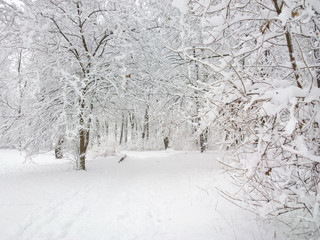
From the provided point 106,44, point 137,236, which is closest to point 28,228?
point 137,236

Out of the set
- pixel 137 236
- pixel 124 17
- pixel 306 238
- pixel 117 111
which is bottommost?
pixel 137 236

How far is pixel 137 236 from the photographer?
3.11 m

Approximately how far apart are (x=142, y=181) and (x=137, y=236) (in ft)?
10.1

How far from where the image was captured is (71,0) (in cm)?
610

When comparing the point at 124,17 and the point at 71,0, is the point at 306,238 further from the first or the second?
the point at 71,0

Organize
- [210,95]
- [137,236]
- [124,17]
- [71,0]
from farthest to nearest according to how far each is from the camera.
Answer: [124,17] → [71,0] → [137,236] → [210,95]

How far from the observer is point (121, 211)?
405 cm

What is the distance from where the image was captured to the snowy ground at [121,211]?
3.04m

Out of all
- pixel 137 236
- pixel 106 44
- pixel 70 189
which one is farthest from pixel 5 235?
pixel 106 44

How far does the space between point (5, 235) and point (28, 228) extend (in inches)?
11.8

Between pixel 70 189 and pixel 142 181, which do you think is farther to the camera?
pixel 142 181

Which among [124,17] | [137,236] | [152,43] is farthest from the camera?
[152,43]

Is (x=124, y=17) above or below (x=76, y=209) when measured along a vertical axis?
above

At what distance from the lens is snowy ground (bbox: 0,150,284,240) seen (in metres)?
3.04
